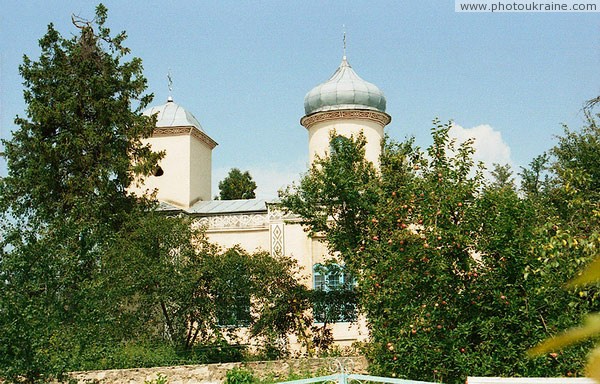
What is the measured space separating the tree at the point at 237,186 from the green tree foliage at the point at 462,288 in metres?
21.4

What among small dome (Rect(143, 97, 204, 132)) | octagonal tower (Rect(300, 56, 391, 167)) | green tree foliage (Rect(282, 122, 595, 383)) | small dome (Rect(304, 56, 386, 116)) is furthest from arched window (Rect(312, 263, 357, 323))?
small dome (Rect(143, 97, 204, 132))

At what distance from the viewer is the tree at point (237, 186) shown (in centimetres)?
3278

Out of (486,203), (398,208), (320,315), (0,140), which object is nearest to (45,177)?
(0,140)

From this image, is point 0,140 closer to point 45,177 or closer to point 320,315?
point 45,177

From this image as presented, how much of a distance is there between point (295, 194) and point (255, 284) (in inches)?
104

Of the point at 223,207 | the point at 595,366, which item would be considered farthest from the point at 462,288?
the point at 223,207

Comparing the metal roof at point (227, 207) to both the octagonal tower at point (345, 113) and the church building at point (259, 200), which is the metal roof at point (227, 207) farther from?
the octagonal tower at point (345, 113)

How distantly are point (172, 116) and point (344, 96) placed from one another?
6.12 m

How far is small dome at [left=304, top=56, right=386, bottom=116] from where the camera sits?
22312 mm

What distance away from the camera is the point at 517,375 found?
32.7 feet

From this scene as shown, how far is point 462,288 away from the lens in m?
10.3

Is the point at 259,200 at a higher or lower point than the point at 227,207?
higher

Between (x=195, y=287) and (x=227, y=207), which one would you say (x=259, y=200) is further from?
(x=195, y=287)

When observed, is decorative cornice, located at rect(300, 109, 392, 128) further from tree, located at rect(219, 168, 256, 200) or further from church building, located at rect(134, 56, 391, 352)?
tree, located at rect(219, 168, 256, 200)
